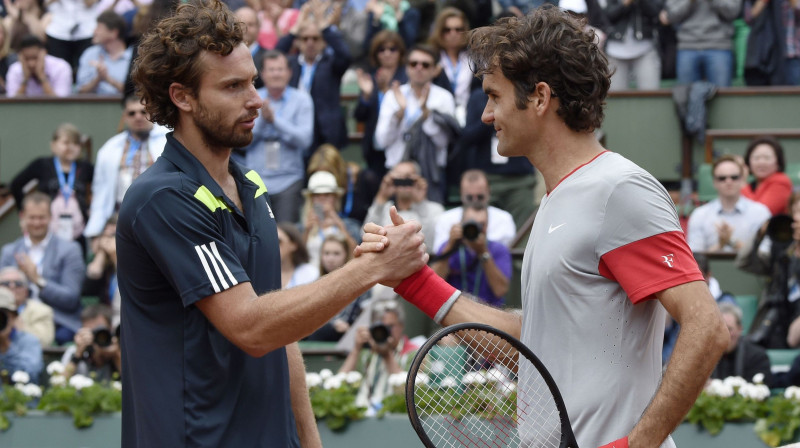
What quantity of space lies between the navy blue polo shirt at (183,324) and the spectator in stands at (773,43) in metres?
9.15

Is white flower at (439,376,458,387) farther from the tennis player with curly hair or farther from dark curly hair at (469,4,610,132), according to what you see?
dark curly hair at (469,4,610,132)

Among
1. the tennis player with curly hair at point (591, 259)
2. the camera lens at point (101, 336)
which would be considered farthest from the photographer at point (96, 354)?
the tennis player with curly hair at point (591, 259)

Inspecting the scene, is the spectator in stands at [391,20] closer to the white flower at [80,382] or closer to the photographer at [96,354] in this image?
the photographer at [96,354]

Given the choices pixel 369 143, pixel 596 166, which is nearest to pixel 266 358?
Answer: pixel 596 166

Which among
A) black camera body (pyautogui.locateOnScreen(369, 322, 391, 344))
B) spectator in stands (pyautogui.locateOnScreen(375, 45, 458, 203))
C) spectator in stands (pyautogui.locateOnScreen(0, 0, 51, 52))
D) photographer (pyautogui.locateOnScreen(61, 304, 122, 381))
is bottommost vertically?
photographer (pyautogui.locateOnScreen(61, 304, 122, 381))

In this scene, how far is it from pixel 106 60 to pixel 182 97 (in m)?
9.05

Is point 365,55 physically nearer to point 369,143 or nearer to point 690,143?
point 369,143

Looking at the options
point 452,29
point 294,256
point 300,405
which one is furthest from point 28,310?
point 300,405

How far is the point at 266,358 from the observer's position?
3164 millimetres

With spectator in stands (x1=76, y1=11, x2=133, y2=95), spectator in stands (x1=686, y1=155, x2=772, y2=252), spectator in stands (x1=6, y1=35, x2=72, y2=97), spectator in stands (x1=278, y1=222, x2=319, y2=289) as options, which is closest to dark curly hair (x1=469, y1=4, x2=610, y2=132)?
spectator in stands (x1=278, y1=222, x2=319, y2=289)

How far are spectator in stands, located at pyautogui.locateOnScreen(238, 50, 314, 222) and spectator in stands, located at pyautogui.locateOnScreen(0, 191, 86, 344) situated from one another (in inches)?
67.6

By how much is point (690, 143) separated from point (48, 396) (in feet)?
22.9

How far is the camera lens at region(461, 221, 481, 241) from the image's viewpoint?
7.93 metres

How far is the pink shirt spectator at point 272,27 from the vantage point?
38.9 feet
